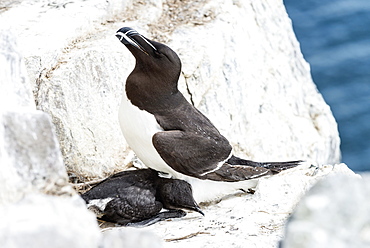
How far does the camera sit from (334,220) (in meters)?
1.95

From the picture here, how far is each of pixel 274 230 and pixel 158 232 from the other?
69cm

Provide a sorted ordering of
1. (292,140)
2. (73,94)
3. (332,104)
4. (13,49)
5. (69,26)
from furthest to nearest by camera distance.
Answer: (332,104)
(292,140)
(69,26)
(73,94)
(13,49)

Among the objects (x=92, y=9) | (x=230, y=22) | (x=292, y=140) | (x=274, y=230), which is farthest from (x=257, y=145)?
(x=274, y=230)

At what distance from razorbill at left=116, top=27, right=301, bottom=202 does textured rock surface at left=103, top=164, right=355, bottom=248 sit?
0.24 m

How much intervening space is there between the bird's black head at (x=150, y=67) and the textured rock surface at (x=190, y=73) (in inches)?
32.1

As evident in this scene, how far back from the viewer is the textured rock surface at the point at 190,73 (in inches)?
203

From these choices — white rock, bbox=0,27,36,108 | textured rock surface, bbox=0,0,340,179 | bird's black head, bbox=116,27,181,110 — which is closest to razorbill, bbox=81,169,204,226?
bird's black head, bbox=116,27,181,110

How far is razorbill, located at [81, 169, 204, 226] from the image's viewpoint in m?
4.46

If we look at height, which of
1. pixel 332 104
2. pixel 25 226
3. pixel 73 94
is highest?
pixel 25 226

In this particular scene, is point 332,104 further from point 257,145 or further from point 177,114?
point 177,114

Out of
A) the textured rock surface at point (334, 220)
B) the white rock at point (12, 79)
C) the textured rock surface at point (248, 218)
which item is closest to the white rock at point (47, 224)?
the white rock at point (12, 79)

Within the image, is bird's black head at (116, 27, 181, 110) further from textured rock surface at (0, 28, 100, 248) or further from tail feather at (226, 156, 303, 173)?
textured rock surface at (0, 28, 100, 248)

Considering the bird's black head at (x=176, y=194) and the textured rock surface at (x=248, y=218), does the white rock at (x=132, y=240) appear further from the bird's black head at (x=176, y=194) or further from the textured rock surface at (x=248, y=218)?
the bird's black head at (x=176, y=194)

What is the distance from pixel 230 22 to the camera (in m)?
6.44
